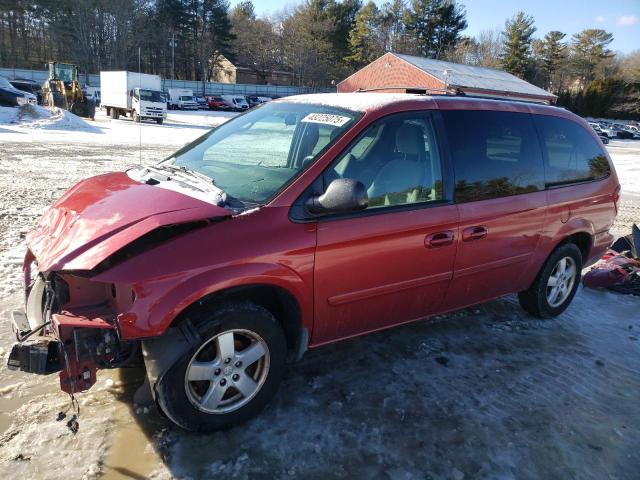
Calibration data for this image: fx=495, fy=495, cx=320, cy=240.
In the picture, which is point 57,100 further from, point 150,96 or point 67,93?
point 150,96

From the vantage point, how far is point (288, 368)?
3551 mm

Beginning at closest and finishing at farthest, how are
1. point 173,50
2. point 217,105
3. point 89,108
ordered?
point 89,108 < point 217,105 < point 173,50

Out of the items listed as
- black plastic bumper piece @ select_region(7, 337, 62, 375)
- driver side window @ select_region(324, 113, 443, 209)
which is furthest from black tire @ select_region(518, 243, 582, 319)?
black plastic bumper piece @ select_region(7, 337, 62, 375)

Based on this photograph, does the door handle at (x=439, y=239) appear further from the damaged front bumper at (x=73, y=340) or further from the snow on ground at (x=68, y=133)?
the snow on ground at (x=68, y=133)

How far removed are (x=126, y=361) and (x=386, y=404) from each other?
1625 mm

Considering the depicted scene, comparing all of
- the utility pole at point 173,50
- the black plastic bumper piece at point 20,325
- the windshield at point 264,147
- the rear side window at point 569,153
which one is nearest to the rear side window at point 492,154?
the rear side window at point 569,153

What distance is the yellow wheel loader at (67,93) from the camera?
28.0m

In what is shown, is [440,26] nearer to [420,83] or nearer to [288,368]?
[420,83]

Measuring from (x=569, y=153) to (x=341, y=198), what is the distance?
9.10 ft

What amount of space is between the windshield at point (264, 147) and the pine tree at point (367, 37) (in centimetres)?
6936

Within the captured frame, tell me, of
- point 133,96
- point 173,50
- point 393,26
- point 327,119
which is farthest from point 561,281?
point 393,26

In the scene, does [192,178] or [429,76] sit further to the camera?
[429,76]

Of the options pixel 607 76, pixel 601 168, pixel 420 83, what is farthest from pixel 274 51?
pixel 601 168

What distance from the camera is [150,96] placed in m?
29.6
